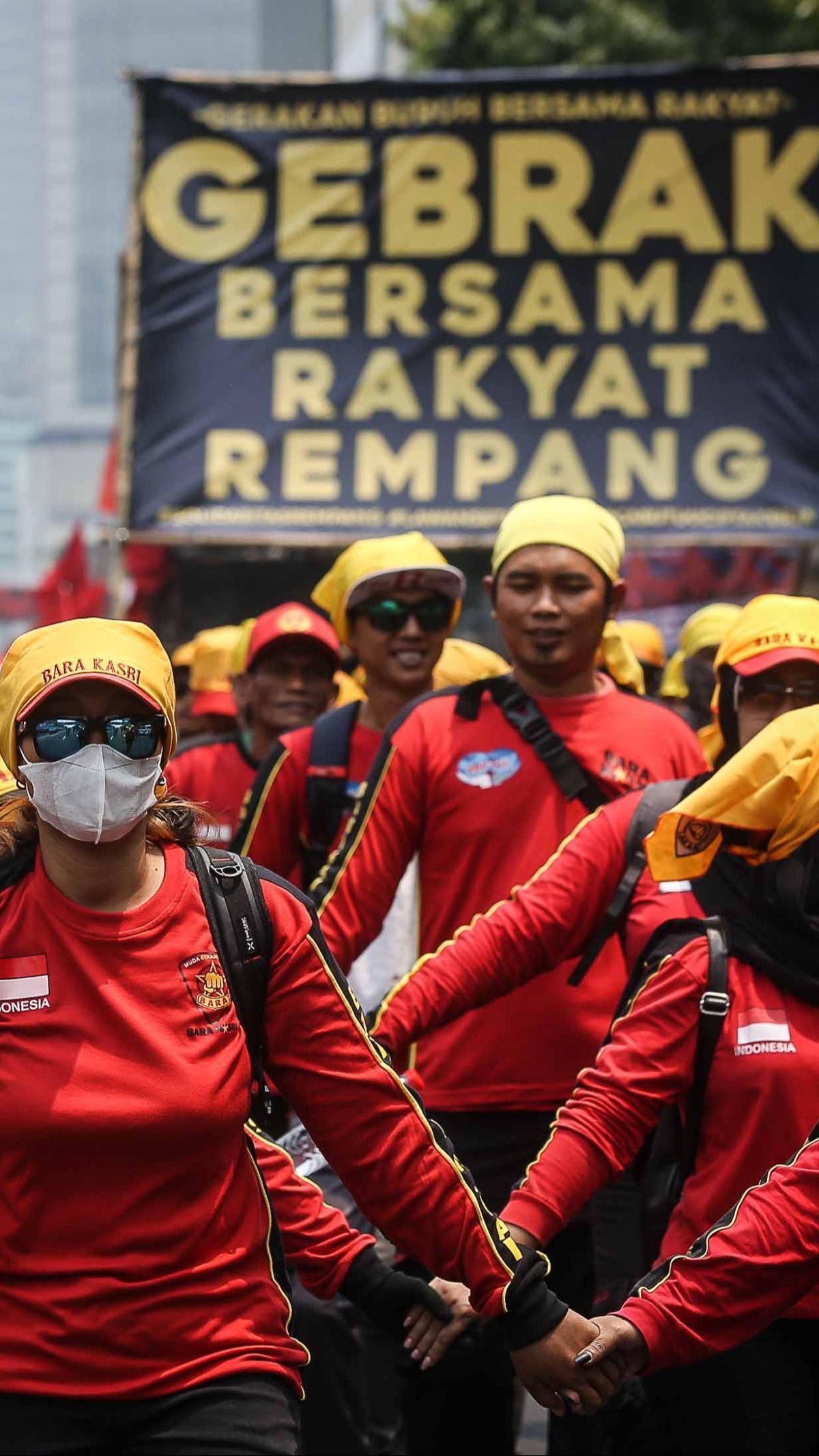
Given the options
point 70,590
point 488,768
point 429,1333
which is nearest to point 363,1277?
point 429,1333

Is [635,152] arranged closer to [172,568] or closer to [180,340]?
[180,340]

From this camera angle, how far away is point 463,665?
7625 mm

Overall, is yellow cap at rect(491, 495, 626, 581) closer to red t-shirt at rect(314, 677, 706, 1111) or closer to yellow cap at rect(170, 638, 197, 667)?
red t-shirt at rect(314, 677, 706, 1111)

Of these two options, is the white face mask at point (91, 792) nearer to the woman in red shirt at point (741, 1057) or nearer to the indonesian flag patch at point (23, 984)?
the indonesian flag patch at point (23, 984)

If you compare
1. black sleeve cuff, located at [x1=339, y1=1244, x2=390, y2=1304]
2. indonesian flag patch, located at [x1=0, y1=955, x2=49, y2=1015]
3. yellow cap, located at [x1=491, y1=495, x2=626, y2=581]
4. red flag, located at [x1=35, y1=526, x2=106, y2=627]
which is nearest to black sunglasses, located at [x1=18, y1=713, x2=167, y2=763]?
indonesian flag patch, located at [x1=0, y1=955, x2=49, y2=1015]

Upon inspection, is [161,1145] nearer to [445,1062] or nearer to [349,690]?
[445,1062]

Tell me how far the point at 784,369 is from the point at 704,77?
1634 mm

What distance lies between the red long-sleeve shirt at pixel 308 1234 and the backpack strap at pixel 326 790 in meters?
2.20

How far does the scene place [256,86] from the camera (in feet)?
37.5

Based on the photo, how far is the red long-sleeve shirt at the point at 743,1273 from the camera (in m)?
3.76

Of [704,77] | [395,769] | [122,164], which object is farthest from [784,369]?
[122,164]

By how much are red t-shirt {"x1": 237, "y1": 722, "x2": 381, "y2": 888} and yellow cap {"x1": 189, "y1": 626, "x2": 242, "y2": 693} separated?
3.61m

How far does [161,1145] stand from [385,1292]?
2.41 ft

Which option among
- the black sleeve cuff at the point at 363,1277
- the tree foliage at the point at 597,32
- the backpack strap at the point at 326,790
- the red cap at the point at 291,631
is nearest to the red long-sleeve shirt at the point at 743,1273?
the black sleeve cuff at the point at 363,1277
